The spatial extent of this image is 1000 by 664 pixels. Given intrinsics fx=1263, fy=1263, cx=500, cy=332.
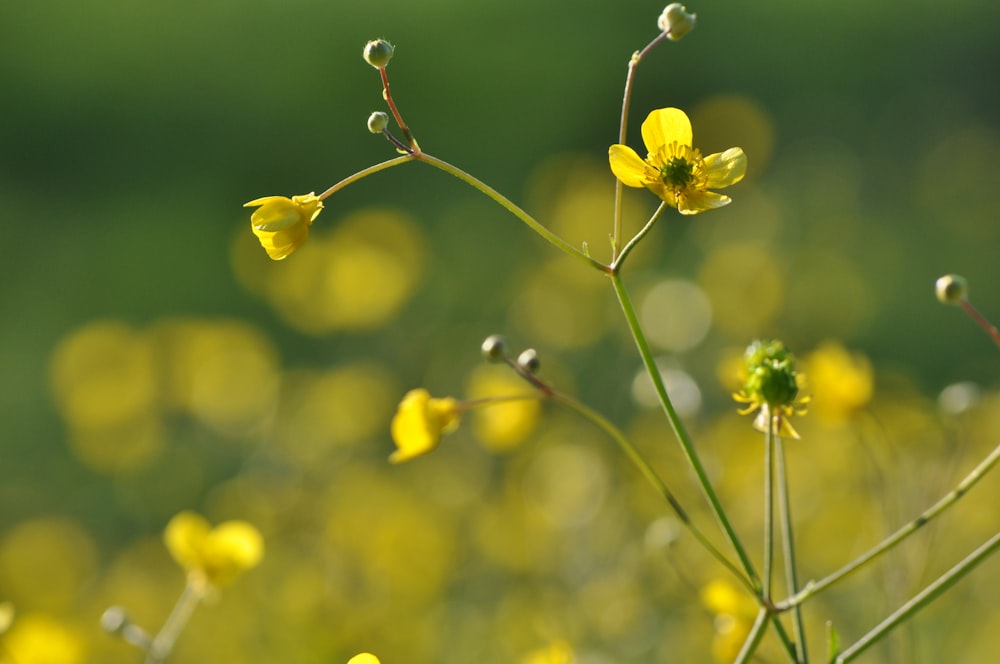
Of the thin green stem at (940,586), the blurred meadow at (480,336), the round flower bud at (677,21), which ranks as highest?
the blurred meadow at (480,336)

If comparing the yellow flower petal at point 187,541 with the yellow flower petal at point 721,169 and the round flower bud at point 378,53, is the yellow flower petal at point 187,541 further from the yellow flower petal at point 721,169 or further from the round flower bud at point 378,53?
the yellow flower petal at point 721,169

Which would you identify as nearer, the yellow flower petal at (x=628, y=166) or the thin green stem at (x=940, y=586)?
the thin green stem at (x=940, y=586)

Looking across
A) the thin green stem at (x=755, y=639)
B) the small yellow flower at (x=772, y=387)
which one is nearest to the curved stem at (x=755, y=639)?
the thin green stem at (x=755, y=639)

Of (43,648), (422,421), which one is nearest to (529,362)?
(422,421)

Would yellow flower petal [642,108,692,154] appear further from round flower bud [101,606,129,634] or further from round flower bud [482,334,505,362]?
round flower bud [101,606,129,634]

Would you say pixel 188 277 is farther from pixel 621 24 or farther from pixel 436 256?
pixel 621 24

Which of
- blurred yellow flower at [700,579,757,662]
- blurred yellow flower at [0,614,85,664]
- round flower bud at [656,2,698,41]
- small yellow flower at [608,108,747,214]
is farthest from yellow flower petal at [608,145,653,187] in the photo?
blurred yellow flower at [0,614,85,664]

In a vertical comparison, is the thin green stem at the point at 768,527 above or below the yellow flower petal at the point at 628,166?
below
